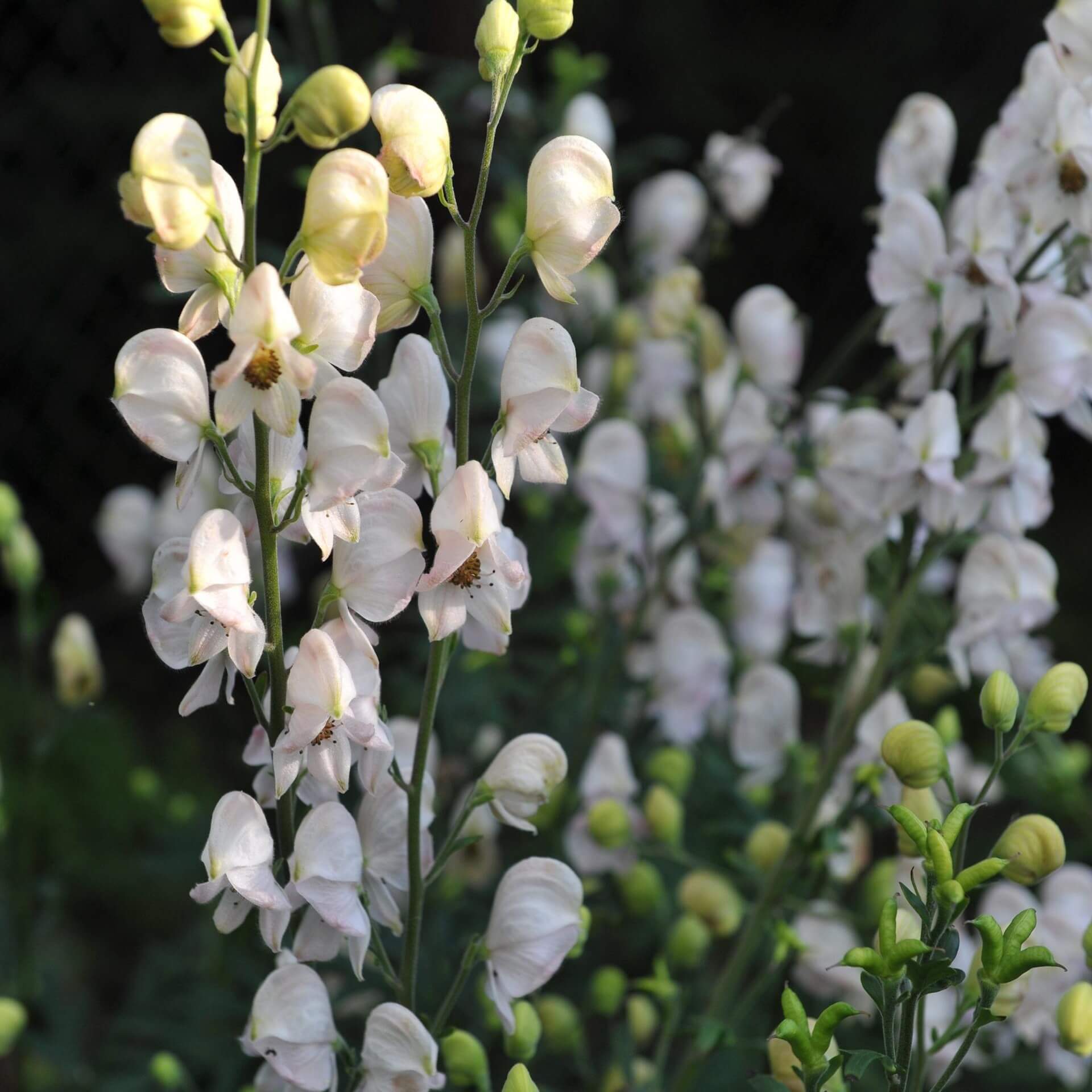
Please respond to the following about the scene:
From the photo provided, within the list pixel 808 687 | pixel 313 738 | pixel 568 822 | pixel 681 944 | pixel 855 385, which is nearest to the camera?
pixel 313 738


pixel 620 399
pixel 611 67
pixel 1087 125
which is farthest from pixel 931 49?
pixel 1087 125

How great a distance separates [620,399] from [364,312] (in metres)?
0.80

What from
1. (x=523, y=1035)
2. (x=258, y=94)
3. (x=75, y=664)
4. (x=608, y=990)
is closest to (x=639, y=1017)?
(x=608, y=990)

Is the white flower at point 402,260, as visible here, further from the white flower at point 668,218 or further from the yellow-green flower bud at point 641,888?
the white flower at point 668,218

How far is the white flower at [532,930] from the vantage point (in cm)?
66

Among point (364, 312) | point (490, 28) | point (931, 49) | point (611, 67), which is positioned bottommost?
point (611, 67)

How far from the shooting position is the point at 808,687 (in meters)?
1.46

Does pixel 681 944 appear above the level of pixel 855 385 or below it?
above

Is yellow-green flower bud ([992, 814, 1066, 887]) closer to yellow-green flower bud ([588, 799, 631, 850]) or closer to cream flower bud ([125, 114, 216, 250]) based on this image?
yellow-green flower bud ([588, 799, 631, 850])

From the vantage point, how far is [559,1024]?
2.97 feet

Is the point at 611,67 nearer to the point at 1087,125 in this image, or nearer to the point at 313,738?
the point at 1087,125

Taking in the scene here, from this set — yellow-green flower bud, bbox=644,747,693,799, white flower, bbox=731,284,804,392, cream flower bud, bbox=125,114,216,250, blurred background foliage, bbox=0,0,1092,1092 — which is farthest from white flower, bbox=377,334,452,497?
blurred background foliage, bbox=0,0,1092,1092

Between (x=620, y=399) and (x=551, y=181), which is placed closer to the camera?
(x=551, y=181)

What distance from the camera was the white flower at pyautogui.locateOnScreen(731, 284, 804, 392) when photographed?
118 cm
